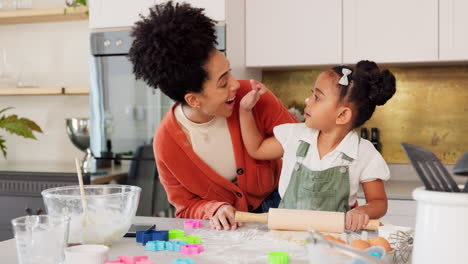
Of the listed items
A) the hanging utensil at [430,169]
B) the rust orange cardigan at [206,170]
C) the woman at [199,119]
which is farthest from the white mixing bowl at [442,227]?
Result: the rust orange cardigan at [206,170]

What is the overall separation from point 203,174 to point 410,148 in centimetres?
115

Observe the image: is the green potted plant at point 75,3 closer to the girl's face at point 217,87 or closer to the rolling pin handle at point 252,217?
the girl's face at point 217,87

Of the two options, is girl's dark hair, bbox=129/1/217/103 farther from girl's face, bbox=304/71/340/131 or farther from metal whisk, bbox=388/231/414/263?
metal whisk, bbox=388/231/414/263

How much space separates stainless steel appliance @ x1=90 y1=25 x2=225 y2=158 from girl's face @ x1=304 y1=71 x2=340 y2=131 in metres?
1.43

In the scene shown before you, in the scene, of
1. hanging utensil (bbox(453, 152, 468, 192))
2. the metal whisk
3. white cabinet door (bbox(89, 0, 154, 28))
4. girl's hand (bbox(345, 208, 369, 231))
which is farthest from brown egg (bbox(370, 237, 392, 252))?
white cabinet door (bbox(89, 0, 154, 28))

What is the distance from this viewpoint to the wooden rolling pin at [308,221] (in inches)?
48.8

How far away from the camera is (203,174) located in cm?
183

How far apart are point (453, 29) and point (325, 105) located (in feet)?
4.93

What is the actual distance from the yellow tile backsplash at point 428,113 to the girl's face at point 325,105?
1.70m

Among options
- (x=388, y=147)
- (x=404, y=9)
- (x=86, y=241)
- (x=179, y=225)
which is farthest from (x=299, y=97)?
(x=86, y=241)

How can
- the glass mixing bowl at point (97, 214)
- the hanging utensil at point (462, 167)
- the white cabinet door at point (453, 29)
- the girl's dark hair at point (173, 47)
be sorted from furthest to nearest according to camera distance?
the white cabinet door at point (453, 29) → the girl's dark hair at point (173, 47) → the glass mixing bowl at point (97, 214) → the hanging utensil at point (462, 167)

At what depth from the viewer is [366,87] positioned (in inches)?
66.0

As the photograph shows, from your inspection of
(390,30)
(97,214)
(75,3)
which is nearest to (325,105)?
(97,214)

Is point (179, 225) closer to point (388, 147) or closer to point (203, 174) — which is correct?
point (203, 174)
